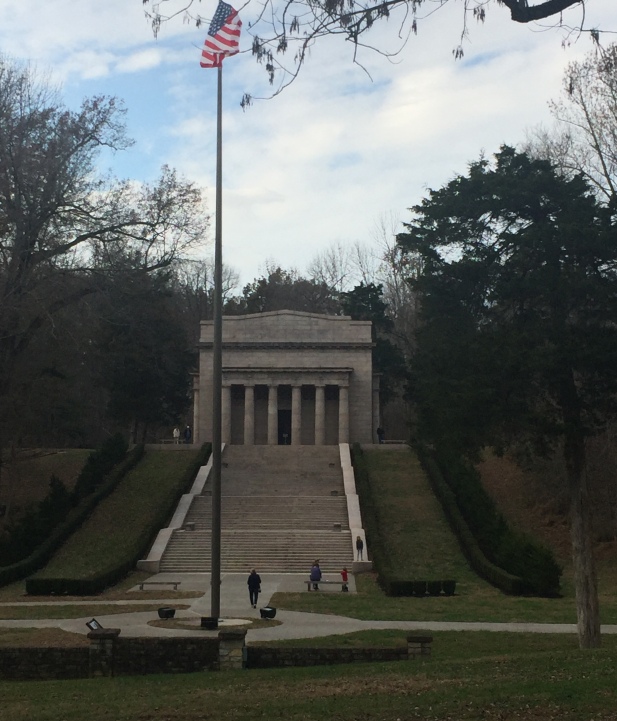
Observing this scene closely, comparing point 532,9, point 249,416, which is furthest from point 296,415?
point 532,9

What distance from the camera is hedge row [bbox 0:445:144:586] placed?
31812 mm

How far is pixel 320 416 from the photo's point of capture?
182ft

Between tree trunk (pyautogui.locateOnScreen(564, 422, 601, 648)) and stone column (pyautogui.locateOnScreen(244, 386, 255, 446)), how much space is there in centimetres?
3628

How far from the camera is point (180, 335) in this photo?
62.7 m

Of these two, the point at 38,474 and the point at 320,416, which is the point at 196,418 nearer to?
the point at 320,416

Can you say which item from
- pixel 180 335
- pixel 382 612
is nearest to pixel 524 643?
pixel 382 612

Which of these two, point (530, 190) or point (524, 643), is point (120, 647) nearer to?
point (524, 643)

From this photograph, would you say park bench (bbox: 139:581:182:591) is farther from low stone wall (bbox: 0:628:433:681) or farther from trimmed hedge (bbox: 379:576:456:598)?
low stone wall (bbox: 0:628:433:681)

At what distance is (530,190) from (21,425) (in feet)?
78.5

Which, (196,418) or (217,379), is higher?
(196,418)

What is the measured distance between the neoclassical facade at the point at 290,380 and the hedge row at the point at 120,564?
9.57 m

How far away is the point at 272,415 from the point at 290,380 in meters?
2.25

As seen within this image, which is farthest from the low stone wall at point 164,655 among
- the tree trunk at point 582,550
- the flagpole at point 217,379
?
the tree trunk at point 582,550

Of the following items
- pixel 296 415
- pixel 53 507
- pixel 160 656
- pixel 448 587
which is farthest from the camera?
pixel 296 415
